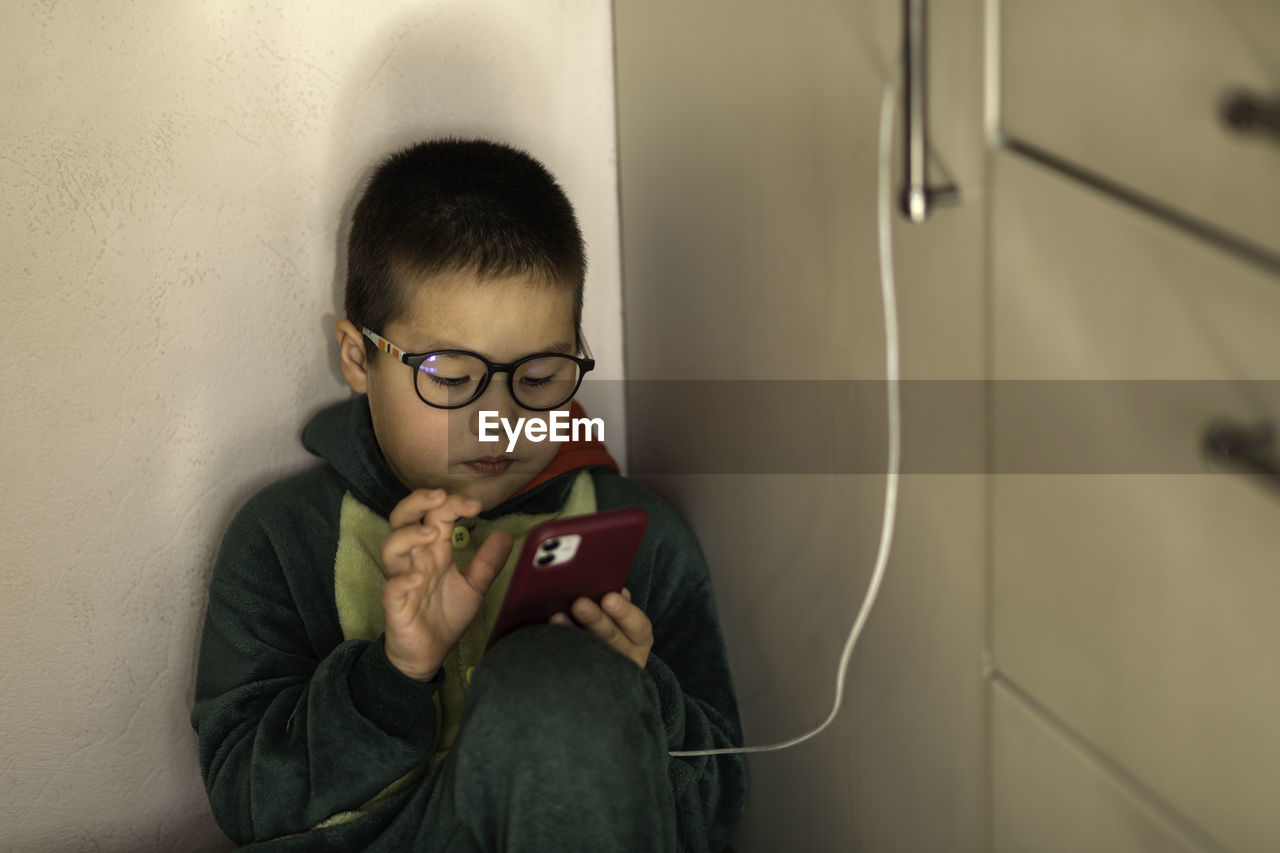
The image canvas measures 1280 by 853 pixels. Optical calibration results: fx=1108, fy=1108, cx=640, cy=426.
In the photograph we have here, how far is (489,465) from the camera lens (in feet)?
3.54

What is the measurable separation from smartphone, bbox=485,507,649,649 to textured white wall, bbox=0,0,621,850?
20.4 inches

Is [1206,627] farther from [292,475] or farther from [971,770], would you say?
[292,475]

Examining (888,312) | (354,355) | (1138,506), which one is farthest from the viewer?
(354,355)

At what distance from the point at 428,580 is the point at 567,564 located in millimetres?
134

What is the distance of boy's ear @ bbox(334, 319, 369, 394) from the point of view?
112 cm

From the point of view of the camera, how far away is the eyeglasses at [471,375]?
3.33 ft

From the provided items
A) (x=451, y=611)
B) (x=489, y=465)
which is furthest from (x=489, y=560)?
(x=489, y=465)

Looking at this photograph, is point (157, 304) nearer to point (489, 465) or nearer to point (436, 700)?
point (489, 465)

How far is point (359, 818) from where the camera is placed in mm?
941

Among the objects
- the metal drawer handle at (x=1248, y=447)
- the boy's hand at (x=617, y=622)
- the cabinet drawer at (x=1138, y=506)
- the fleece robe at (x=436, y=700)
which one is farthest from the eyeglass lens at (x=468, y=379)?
the metal drawer handle at (x=1248, y=447)

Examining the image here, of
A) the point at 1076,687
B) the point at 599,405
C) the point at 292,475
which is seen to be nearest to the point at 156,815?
the point at 292,475

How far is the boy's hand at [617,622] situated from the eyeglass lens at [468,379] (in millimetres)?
219

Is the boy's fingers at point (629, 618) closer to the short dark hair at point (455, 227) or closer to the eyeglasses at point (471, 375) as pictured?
the eyeglasses at point (471, 375)

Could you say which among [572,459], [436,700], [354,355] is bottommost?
[436,700]
